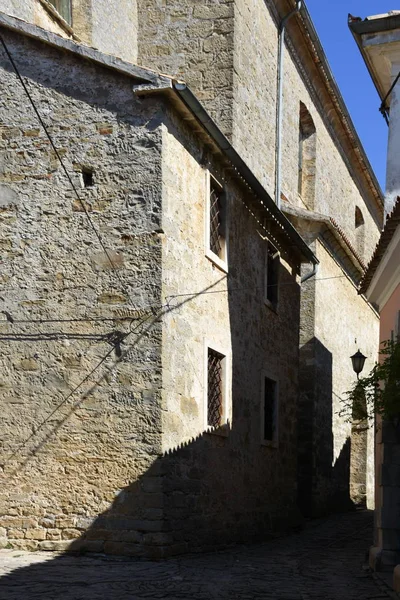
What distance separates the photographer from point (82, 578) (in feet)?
28.6

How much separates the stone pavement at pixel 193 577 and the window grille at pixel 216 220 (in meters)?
3.98

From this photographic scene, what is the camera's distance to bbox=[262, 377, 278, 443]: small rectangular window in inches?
590

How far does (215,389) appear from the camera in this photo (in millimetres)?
12406

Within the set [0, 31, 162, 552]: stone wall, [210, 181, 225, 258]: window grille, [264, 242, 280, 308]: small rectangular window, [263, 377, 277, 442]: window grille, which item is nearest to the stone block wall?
[264, 242, 280, 308]: small rectangular window

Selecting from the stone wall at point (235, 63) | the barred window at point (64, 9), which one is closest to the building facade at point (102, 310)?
the stone wall at point (235, 63)

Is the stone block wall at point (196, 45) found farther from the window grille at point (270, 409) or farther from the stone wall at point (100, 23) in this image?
the window grille at point (270, 409)

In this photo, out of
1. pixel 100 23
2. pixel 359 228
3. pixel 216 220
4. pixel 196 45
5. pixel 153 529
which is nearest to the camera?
pixel 153 529

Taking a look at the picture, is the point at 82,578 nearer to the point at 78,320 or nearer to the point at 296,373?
the point at 78,320

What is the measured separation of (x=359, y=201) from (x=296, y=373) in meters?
11.4

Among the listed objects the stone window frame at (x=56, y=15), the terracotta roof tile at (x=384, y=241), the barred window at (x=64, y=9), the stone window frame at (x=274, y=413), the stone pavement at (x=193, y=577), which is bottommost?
the stone pavement at (x=193, y=577)

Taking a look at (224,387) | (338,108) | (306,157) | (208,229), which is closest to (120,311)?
(208,229)

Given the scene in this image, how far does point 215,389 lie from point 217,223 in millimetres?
2242

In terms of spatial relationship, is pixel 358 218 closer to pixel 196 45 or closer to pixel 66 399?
pixel 196 45

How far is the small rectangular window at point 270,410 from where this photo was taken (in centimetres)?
1497
